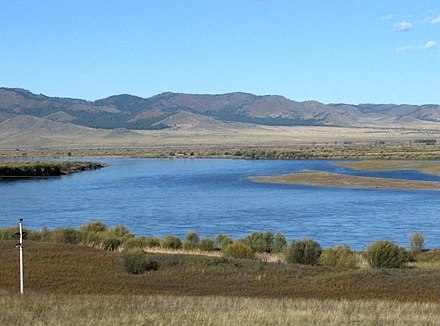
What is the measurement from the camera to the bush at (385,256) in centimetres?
2431

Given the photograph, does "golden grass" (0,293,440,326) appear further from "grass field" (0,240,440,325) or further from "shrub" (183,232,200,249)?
"shrub" (183,232,200,249)

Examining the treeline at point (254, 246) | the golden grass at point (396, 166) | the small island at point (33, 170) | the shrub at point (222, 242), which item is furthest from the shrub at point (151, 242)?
the small island at point (33, 170)

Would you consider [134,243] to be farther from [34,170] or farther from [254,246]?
[34,170]

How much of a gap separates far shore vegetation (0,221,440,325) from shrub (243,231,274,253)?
A: 0.05m

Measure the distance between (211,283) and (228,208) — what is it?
2576 centimetres

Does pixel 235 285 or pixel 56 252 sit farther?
pixel 56 252

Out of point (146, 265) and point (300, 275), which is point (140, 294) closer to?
point (146, 265)

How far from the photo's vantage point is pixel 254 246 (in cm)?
2895

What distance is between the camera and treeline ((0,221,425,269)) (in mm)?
24422

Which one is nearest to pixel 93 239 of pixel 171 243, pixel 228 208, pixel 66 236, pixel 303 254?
pixel 66 236

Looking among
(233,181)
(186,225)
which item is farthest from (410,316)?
(233,181)

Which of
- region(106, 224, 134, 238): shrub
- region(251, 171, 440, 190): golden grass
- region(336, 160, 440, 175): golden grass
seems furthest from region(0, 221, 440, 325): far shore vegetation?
region(336, 160, 440, 175): golden grass

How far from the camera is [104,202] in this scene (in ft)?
164

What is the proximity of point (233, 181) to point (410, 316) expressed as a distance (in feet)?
171
